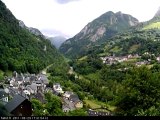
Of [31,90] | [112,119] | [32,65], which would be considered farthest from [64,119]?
[32,65]

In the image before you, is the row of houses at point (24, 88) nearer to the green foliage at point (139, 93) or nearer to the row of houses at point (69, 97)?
the row of houses at point (69, 97)

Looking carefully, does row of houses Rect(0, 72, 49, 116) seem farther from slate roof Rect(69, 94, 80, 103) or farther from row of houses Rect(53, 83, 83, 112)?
slate roof Rect(69, 94, 80, 103)

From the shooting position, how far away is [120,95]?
45.1m

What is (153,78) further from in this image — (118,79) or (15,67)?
(118,79)

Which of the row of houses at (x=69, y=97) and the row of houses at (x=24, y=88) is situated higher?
the row of houses at (x=24, y=88)

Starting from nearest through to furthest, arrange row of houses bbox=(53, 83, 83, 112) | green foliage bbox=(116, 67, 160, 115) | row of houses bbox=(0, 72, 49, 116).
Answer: green foliage bbox=(116, 67, 160, 115) → row of houses bbox=(0, 72, 49, 116) → row of houses bbox=(53, 83, 83, 112)

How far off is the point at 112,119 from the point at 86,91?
140 m

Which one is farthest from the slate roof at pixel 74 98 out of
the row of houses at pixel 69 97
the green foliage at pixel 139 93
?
the green foliage at pixel 139 93

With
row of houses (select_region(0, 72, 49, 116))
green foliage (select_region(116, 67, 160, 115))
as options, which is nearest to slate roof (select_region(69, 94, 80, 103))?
row of houses (select_region(0, 72, 49, 116))

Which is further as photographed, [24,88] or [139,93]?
[24,88]

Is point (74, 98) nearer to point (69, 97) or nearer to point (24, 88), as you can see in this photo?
point (69, 97)

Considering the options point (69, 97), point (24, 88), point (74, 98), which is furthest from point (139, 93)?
point (69, 97)

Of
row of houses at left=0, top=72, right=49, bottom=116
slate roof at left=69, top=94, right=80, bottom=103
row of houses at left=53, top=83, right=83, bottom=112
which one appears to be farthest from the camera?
slate roof at left=69, top=94, right=80, bottom=103

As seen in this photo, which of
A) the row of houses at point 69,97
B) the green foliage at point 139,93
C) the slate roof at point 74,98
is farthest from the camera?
the slate roof at point 74,98
